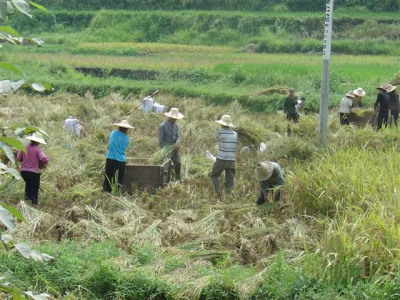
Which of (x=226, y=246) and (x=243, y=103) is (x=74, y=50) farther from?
(x=226, y=246)

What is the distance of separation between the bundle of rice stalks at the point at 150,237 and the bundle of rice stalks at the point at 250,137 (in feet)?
12.0

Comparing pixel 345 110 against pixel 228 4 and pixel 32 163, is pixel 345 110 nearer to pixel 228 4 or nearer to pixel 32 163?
pixel 32 163

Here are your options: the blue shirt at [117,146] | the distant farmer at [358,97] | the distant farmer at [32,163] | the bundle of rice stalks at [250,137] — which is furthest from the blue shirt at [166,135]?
the distant farmer at [358,97]

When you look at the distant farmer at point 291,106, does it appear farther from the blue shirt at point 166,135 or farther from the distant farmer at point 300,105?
the blue shirt at point 166,135

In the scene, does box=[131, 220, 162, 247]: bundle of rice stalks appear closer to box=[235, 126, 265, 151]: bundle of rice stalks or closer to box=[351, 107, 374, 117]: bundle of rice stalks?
box=[235, 126, 265, 151]: bundle of rice stalks

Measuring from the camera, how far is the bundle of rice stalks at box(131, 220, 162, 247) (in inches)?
282

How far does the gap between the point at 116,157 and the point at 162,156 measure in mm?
987

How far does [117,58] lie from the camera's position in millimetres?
26047

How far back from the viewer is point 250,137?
11.0 metres

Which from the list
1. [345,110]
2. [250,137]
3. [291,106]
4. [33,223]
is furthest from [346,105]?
[33,223]

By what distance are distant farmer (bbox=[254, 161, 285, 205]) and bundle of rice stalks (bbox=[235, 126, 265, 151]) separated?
267 centimetres

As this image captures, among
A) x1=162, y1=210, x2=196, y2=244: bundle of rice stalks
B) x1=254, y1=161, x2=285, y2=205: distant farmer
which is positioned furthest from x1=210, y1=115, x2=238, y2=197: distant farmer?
x1=162, y1=210, x2=196, y2=244: bundle of rice stalks

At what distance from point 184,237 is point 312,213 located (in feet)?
4.68

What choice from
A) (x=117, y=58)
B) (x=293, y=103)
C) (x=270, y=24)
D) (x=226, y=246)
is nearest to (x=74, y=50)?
(x=117, y=58)
